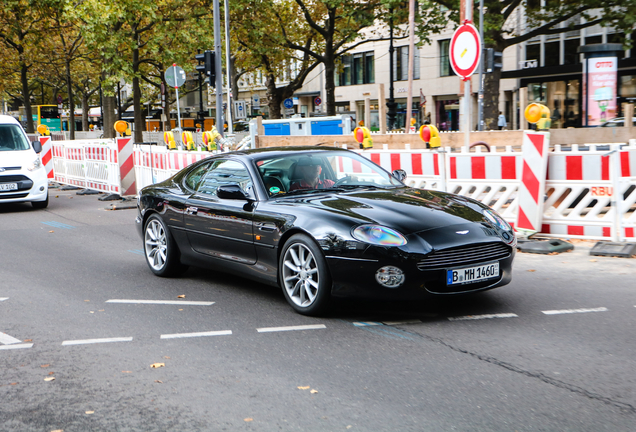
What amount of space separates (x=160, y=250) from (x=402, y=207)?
3.03 metres

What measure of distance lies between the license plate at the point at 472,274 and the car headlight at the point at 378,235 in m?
0.45

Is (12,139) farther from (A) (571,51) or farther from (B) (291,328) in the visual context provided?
(A) (571,51)

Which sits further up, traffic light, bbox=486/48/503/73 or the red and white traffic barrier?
traffic light, bbox=486/48/503/73

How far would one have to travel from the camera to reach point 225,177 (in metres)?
7.07

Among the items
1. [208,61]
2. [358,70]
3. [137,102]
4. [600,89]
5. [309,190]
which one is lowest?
[309,190]

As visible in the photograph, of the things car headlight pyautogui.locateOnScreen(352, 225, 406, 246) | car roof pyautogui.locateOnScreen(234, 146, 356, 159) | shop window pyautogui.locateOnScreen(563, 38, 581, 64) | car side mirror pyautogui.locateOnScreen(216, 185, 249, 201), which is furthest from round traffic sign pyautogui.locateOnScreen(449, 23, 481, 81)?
shop window pyautogui.locateOnScreen(563, 38, 581, 64)

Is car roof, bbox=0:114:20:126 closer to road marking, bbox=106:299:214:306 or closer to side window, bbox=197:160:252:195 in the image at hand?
side window, bbox=197:160:252:195

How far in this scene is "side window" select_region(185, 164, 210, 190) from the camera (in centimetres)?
750

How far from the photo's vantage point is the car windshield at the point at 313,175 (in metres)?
6.61

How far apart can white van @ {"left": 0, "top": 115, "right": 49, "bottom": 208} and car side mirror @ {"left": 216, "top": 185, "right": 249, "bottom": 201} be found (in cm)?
980

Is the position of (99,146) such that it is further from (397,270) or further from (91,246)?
(397,270)

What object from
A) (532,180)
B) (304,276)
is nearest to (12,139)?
(532,180)

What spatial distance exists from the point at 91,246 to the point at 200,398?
6.59 m

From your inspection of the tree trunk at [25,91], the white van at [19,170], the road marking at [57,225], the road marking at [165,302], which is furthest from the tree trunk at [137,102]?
the road marking at [165,302]
